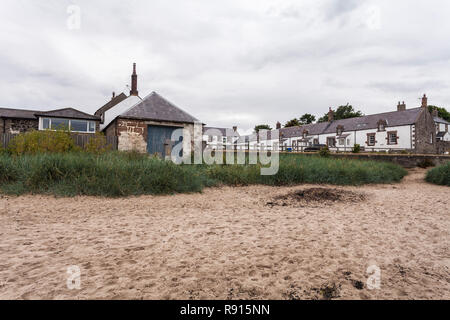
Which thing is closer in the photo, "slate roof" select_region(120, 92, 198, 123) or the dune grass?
the dune grass

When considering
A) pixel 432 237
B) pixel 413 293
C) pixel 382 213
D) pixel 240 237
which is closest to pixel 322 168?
pixel 382 213

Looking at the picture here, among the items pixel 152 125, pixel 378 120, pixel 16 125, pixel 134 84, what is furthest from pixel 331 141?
pixel 16 125

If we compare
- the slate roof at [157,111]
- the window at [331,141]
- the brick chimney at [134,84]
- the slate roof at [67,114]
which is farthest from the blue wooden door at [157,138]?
the window at [331,141]

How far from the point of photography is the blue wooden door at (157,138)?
609 inches

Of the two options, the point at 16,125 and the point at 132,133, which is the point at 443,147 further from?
the point at 16,125

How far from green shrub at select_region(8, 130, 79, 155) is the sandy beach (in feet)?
14.4

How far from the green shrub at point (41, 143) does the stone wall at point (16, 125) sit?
18.6 metres

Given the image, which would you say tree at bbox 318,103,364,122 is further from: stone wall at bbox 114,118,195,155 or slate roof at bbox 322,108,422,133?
stone wall at bbox 114,118,195,155

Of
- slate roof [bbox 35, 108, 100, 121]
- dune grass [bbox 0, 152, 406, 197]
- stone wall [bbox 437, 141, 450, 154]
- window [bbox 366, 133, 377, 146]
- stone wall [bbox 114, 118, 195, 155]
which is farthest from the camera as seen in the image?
stone wall [bbox 437, 141, 450, 154]

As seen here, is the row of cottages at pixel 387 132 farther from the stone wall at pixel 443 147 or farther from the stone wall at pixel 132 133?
the stone wall at pixel 132 133

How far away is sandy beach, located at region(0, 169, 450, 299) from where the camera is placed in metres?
1.95

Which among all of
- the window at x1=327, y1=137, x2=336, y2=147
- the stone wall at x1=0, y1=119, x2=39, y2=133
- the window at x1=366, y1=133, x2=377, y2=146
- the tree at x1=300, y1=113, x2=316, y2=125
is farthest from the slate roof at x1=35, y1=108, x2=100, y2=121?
the tree at x1=300, y1=113, x2=316, y2=125

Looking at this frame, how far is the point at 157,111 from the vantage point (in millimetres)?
16156
